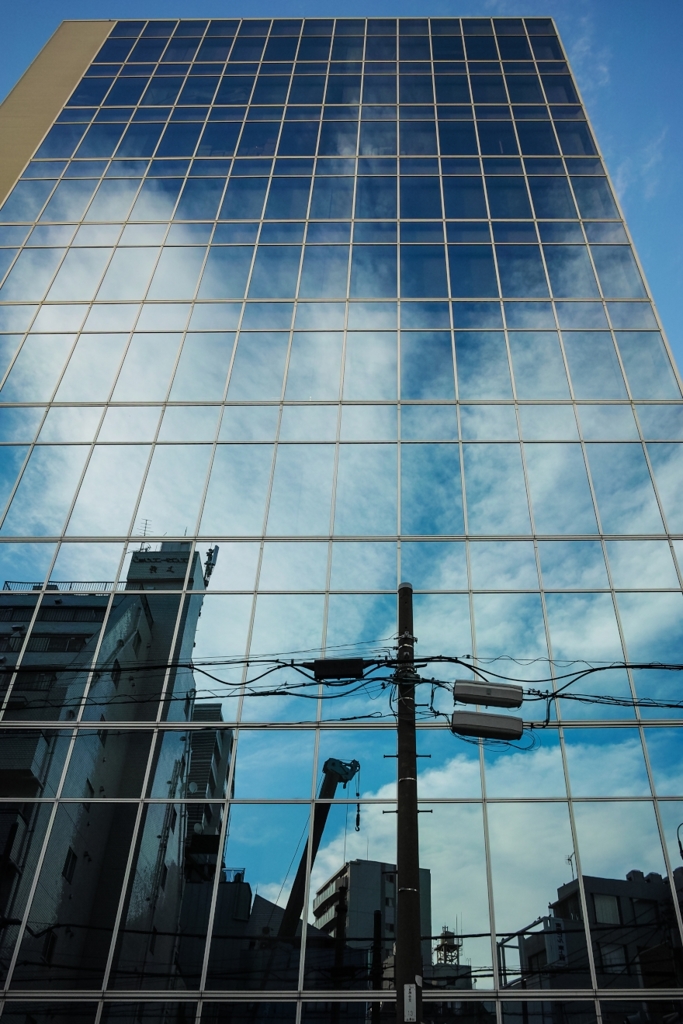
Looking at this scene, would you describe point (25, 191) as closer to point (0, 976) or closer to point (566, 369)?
point (566, 369)

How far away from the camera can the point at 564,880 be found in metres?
15.0

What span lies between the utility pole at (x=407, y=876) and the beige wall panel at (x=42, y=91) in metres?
26.8

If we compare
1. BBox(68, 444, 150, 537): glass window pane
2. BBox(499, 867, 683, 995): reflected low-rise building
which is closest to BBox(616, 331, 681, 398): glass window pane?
BBox(499, 867, 683, 995): reflected low-rise building

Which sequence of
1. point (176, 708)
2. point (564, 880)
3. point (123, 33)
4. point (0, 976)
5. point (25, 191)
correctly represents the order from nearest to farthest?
point (0, 976) < point (564, 880) < point (176, 708) < point (25, 191) < point (123, 33)

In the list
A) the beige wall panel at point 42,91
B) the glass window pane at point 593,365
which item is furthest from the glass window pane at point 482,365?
the beige wall panel at point 42,91

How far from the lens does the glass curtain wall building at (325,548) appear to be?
47.1 feet

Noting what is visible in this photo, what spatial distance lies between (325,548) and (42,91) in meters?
26.8

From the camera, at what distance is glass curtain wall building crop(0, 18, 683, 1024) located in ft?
47.1

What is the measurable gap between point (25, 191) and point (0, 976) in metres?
25.8

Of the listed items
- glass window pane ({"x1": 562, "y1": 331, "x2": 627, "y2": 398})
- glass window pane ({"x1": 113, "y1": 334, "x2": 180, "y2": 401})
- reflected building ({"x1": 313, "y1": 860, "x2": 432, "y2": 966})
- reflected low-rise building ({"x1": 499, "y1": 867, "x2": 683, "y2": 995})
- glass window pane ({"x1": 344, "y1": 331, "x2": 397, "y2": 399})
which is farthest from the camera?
glass window pane ({"x1": 113, "y1": 334, "x2": 180, "y2": 401})

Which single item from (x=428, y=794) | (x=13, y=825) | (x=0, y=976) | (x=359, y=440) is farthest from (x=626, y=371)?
(x=0, y=976)

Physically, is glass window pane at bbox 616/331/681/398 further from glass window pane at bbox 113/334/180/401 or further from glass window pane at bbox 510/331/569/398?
glass window pane at bbox 113/334/180/401

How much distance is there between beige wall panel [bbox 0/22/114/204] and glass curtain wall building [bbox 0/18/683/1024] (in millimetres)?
516

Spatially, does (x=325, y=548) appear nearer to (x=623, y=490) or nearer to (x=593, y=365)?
(x=623, y=490)
